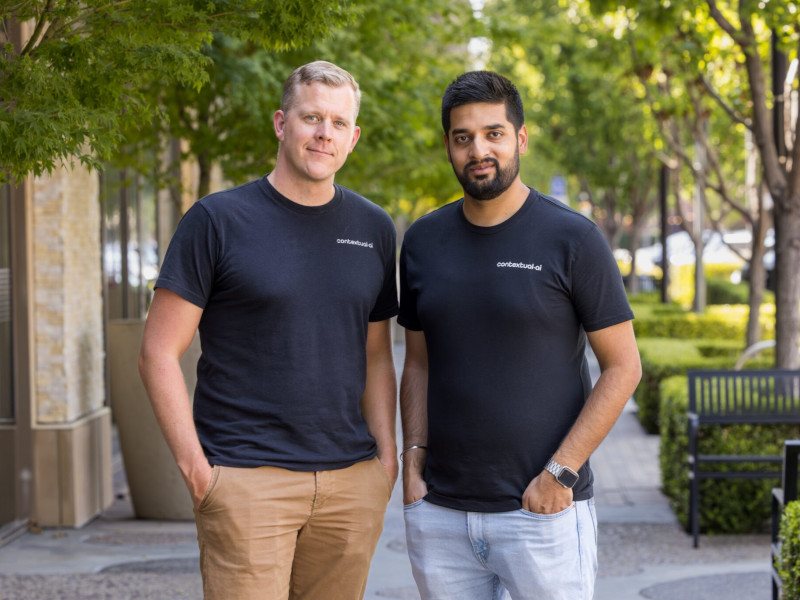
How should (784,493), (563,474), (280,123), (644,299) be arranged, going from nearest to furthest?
(563,474) → (280,123) → (784,493) → (644,299)

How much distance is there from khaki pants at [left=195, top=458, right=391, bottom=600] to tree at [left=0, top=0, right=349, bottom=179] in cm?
132

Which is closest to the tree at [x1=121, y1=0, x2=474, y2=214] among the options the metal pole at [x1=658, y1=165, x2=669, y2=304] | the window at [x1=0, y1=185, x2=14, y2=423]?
the window at [x1=0, y1=185, x2=14, y2=423]

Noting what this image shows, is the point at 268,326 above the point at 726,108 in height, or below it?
below

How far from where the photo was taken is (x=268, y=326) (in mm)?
3525

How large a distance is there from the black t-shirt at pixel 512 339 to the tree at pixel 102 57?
137cm

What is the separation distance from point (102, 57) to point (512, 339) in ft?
6.25

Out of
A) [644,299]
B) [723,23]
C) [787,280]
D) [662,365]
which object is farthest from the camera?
[644,299]

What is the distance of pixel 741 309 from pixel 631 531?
13.7m

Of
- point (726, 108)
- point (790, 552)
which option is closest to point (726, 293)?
point (726, 108)

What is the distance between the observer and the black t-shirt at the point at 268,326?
351cm

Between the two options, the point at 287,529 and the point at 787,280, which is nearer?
the point at 287,529

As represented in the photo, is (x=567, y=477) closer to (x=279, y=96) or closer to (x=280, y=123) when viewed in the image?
(x=280, y=123)

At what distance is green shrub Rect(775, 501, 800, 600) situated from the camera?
16.7 feet

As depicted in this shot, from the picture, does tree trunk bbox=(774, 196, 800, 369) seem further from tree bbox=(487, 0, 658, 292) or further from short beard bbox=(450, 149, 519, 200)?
tree bbox=(487, 0, 658, 292)
